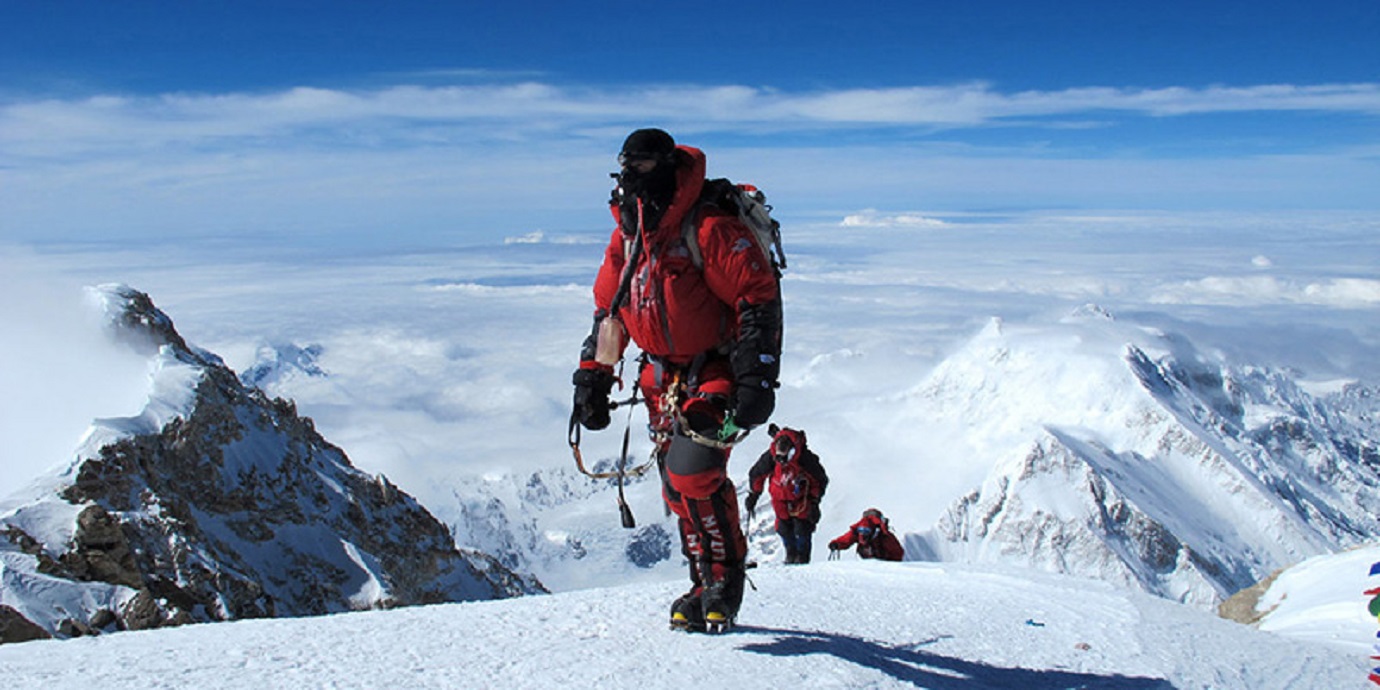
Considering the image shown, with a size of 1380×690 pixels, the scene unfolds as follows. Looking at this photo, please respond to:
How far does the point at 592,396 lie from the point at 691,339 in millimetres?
807

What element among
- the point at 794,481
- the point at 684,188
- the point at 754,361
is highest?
the point at 684,188

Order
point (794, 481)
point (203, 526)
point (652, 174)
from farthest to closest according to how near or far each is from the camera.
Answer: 1. point (203, 526)
2. point (794, 481)
3. point (652, 174)

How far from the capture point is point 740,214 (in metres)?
5.60

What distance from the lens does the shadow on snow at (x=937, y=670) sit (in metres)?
5.30

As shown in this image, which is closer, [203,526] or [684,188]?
[684,188]

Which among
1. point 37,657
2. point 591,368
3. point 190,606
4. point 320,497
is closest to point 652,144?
point 591,368

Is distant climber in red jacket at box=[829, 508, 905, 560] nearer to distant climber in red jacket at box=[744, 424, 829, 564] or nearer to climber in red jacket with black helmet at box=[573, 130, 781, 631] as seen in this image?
distant climber in red jacket at box=[744, 424, 829, 564]

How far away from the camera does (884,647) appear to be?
593 centimetres

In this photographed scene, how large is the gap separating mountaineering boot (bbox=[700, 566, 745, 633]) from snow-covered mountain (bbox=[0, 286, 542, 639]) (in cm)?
1317

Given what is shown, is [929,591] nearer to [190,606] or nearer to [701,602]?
[701,602]

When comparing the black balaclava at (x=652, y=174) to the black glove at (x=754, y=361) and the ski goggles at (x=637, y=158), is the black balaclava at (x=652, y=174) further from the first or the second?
the black glove at (x=754, y=361)

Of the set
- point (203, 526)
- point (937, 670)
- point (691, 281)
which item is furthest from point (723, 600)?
point (203, 526)

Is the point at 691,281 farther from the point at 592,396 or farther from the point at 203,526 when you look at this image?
the point at 203,526

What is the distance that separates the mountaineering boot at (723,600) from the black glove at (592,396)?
1160 mm
